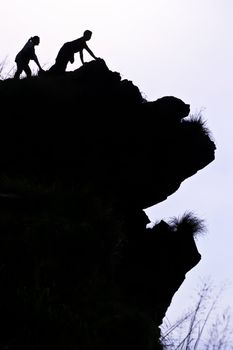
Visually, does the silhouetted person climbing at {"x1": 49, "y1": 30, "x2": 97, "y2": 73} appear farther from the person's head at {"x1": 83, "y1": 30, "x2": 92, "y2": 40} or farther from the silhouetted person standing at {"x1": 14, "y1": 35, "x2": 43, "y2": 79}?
the silhouetted person standing at {"x1": 14, "y1": 35, "x2": 43, "y2": 79}

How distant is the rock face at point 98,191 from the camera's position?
9.14 meters

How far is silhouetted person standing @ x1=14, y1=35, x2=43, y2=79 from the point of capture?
1620 centimetres

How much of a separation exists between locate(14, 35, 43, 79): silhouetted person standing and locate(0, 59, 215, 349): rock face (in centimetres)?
91

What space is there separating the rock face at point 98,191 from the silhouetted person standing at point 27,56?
0.91 metres

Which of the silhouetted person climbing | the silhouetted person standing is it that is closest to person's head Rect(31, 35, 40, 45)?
the silhouetted person standing

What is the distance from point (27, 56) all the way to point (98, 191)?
16.5 ft

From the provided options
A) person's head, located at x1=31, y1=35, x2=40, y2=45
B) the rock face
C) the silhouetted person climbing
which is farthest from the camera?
the silhouetted person climbing

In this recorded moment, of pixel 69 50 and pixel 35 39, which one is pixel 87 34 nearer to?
pixel 69 50

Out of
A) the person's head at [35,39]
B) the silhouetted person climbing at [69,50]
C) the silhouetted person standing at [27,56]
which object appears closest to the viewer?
the silhouetted person standing at [27,56]

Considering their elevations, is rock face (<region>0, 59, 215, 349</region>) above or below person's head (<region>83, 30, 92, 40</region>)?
below

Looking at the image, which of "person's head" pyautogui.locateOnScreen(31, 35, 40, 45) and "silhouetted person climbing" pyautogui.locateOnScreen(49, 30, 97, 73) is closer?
"person's head" pyautogui.locateOnScreen(31, 35, 40, 45)

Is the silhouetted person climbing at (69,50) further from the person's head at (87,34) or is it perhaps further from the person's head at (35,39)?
the person's head at (35,39)

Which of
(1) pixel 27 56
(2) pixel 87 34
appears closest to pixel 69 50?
(2) pixel 87 34

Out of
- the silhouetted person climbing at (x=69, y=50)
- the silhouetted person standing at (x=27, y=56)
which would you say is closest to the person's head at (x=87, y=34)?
the silhouetted person climbing at (x=69, y=50)
